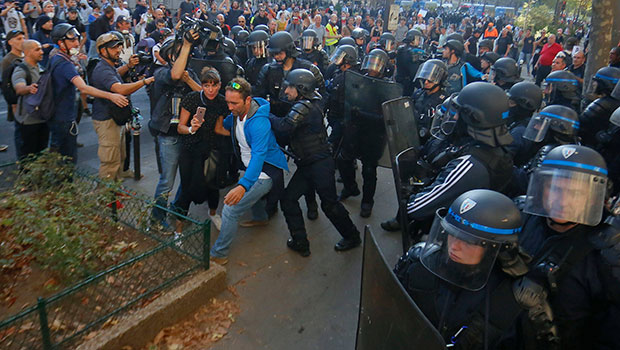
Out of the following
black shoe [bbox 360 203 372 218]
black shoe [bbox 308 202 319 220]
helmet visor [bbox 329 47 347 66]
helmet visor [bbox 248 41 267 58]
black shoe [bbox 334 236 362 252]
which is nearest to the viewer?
black shoe [bbox 334 236 362 252]

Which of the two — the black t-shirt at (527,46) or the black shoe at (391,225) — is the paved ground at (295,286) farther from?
the black t-shirt at (527,46)

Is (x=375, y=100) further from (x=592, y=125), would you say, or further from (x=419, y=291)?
(x=419, y=291)

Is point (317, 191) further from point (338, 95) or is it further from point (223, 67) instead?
point (223, 67)

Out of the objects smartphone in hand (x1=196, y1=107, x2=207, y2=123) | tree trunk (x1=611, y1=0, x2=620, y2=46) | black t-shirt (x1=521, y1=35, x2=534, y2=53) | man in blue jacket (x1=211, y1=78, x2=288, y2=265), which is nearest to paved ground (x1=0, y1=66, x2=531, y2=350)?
man in blue jacket (x1=211, y1=78, x2=288, y2=265)

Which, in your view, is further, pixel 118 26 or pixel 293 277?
pixel 118 26

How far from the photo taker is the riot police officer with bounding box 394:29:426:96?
8.49m

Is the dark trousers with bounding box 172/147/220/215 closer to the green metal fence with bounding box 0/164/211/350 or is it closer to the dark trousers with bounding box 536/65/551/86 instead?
the green metal fence with bounding box 0/164/211/350

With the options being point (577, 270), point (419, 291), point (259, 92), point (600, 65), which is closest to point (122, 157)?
point (259, 92)

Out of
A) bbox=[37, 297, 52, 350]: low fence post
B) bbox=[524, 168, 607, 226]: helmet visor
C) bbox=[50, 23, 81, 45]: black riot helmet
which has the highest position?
bbox=[50, 23, 81, 45]: black riot helmet

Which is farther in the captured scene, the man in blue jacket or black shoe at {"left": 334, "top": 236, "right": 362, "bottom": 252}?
black shoe at {"left": 334, "top": 236, "right": 362, "bottom": 252}

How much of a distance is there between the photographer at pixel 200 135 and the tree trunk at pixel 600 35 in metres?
6.68

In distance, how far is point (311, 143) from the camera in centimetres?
422

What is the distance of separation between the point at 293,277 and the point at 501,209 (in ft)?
8.08

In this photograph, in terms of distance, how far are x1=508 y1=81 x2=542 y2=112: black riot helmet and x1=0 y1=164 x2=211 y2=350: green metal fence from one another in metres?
3.35
